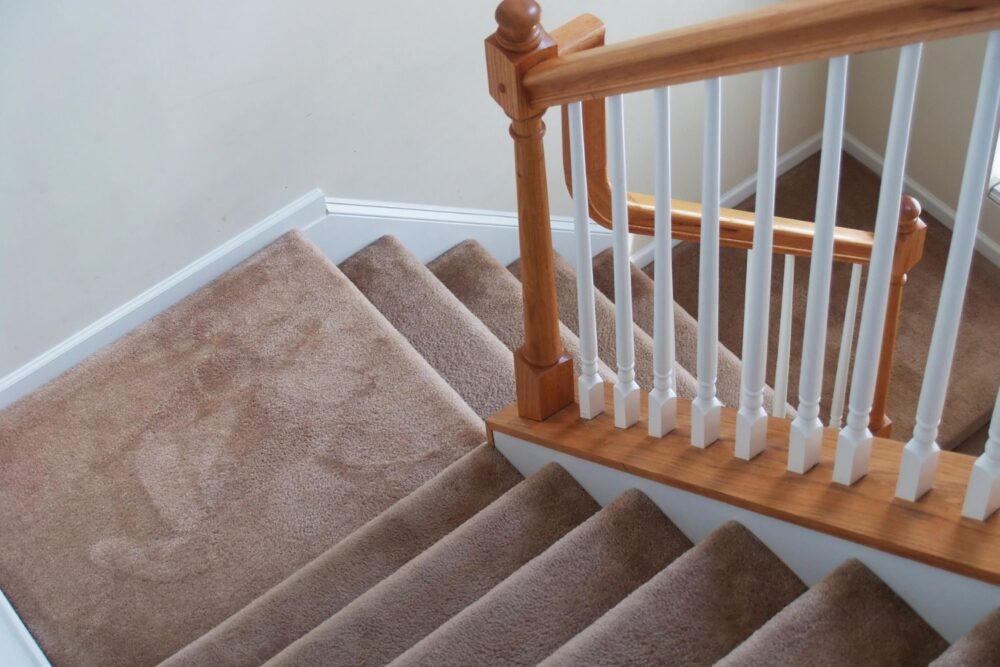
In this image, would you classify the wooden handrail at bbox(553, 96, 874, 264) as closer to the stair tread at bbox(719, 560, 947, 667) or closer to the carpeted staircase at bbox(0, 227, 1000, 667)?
the carpeted staircase at bbox(0, 227, 1000, 667)

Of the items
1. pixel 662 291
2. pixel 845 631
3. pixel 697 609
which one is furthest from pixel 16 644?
pixel 845 631

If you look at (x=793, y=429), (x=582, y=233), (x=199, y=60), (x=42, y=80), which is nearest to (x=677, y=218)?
(x=582, y=233)

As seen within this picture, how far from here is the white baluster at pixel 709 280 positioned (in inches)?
54.9

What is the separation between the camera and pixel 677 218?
6.34 ft

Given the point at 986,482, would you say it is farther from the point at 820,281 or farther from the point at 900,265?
the point at 900,265

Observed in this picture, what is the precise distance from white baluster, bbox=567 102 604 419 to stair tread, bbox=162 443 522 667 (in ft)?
1.04

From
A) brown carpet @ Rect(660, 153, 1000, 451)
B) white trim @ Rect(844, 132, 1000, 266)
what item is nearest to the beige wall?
white trim @ Rect(844, 132, 1000, 266)

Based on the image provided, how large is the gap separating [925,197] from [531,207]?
2.86 meters

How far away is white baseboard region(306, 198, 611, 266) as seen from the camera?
2.92 metres

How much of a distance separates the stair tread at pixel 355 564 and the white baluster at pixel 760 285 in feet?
2.05

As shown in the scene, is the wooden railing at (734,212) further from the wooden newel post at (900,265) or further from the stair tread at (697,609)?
the stair tread at (697,609)

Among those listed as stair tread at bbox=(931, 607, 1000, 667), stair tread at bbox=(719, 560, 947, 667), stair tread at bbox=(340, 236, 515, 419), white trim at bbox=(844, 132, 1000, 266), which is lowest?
white trim at bbox=(844, 132, 1000, 266)

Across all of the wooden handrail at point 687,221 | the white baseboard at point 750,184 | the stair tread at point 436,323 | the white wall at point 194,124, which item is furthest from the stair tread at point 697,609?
the white baseboard at point 750,184

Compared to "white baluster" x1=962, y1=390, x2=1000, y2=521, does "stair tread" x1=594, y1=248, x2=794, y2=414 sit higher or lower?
lower
